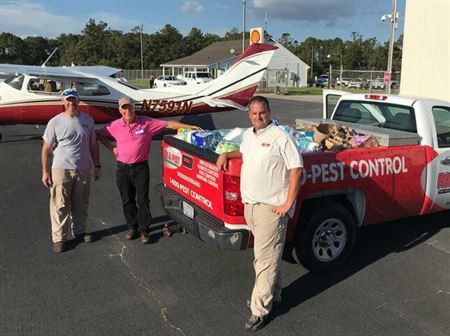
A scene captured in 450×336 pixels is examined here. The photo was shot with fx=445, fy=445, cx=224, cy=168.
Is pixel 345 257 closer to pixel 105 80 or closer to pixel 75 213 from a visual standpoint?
pixel 75 213

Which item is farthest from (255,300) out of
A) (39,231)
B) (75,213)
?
(39,231)

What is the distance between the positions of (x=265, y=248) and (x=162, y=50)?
93.6 meters

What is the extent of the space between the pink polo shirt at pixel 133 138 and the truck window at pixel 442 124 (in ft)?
10.9

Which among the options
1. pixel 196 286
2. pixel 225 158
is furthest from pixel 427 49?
pixel 196 286

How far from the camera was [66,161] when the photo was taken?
5031mm

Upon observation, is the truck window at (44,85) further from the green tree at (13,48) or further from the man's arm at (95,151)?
the green tree at (13,48)

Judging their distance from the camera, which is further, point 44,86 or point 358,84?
point 358,84

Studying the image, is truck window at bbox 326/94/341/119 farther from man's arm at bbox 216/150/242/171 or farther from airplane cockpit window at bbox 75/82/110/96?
airplane cockpit window at bbox 75/82/110/96

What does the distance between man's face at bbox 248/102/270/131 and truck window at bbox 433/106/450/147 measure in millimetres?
2740

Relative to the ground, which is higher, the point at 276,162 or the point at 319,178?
the point at 276,162

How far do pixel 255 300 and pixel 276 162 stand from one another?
1.14m

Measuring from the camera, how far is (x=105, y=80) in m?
14.1

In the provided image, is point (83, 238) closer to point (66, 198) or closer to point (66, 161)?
point (66, 198)

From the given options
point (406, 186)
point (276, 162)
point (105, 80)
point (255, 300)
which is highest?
point (105, 80)
